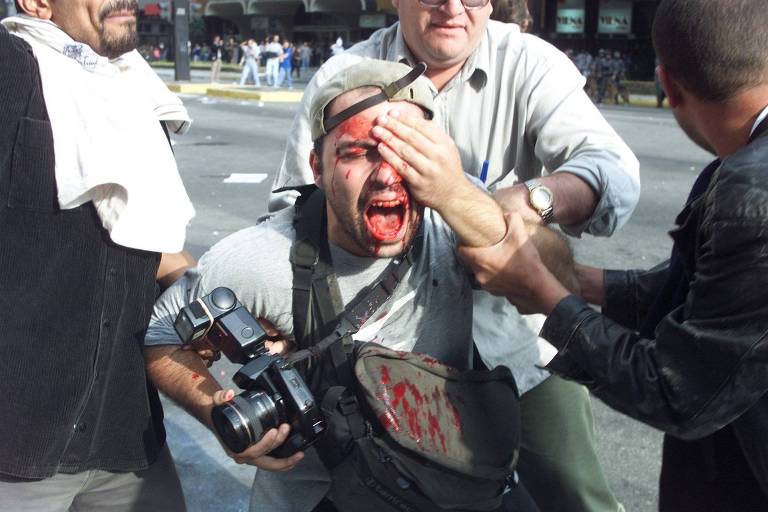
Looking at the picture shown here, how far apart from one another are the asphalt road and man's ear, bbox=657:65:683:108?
7.47ft

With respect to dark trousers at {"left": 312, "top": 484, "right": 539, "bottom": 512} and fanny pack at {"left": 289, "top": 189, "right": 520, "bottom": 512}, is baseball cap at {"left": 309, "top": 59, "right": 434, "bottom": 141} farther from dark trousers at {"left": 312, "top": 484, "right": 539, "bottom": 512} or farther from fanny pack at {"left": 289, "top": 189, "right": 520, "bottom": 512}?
dark trousers at {"left": 312, "top": 484, "right": 539, "bottom": 512}

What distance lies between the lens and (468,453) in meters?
1.82

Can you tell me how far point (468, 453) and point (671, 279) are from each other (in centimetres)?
61

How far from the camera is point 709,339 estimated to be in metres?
1.48

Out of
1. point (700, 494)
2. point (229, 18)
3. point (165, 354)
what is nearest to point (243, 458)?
point (165, 354)

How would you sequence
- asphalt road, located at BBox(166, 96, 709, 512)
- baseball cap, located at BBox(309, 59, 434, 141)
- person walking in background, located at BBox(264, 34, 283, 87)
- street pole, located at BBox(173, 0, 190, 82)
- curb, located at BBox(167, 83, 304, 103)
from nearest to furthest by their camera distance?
baseball cap, located at BBox(309, 59, 434, 141) < asphalt road, located at BBox(166, 96, 709, 512) < curb, located at BBox(167, 83, 304, 103) < street pole, located at BBox(173, 0, 190, 82) < person walking in background, located at BBox(264, 34, 283, 87)

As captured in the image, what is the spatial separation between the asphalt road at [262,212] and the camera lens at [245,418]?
2041 mm

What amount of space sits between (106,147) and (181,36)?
86.9 feet

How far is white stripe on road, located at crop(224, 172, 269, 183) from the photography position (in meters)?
9.48

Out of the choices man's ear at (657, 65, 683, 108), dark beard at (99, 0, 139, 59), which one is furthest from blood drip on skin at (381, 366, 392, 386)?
dark beard at (99, 0, 139, 59)

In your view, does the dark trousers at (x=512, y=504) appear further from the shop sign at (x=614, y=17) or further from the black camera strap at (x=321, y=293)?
the shop sign at (x=614, y=17)

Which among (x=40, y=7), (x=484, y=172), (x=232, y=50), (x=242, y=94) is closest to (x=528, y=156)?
(x=484, y=172)

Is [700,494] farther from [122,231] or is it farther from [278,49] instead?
[278,49]

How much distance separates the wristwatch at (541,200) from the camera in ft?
6.75
